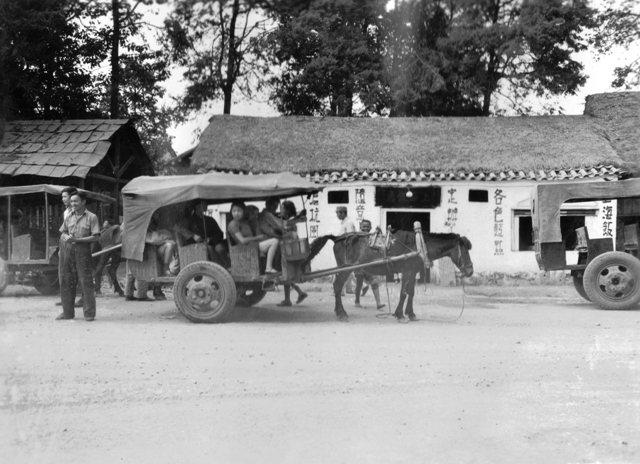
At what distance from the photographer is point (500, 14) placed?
16.4 feet

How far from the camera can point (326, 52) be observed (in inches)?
190

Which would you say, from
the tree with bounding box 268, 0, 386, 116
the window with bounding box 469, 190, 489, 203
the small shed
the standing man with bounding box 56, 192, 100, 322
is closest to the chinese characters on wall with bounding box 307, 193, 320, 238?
the window with bounding box 469, 190, 489, 203

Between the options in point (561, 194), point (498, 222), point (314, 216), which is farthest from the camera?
point (314, 216)

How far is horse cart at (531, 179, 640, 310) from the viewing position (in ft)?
30.9

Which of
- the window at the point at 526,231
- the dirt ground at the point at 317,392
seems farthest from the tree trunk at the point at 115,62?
the window at the point at 526,231

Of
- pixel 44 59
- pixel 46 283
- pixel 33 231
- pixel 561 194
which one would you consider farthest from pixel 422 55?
pixel 46 283

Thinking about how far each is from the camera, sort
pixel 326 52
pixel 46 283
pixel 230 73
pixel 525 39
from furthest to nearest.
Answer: pixel 46 283, pixel 525 39, pixel 326 52, pixel 230 73

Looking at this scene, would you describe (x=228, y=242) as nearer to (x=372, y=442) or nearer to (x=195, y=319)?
(x=195, y=319)

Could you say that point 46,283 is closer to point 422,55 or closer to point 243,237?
point 243,237

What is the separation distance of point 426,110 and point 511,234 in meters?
5.32

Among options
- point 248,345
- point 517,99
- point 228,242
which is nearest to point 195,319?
point 228,242

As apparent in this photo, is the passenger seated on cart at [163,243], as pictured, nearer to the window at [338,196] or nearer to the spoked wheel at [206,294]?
the spoked wheel at [206,294]

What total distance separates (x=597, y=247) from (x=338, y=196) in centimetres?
633

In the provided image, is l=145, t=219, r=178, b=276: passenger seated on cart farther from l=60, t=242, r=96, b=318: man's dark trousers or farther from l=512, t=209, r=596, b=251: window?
l=512, t=209, r=596, b=251: window
